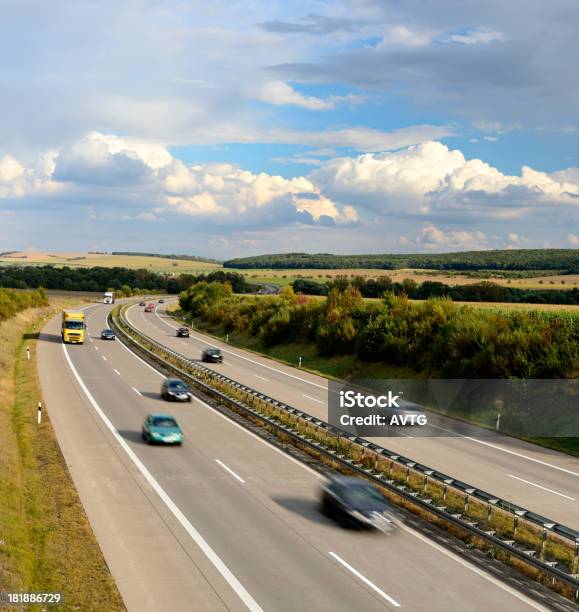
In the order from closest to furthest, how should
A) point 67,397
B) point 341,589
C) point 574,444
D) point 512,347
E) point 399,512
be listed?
1. point 341,589
2. point 399,512
3. point 574,444
4. point 67,397
5. point 512,347

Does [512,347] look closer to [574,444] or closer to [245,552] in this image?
[574,444]

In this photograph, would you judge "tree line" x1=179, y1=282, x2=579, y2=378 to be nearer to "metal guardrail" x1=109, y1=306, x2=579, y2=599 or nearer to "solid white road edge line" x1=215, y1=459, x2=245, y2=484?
"metal guardrail" x1=109, y1=306, x2=579, y2=599

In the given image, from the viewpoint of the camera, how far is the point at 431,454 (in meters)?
27.4

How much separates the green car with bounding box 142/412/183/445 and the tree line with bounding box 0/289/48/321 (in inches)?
2010

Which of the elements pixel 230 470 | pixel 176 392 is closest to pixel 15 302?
pixel 176 392

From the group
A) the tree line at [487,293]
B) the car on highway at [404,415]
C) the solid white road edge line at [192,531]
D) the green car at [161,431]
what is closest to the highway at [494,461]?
the car on highway at [404,415]

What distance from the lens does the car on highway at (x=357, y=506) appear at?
1711 centimetres

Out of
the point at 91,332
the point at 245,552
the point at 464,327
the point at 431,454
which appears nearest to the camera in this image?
the point at 245,552

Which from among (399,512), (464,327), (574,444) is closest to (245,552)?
(399,512)

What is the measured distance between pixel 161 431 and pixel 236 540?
1044cm

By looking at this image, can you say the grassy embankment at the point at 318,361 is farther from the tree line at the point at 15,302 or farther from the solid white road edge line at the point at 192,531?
the solid white road edge line at the point at 192,531

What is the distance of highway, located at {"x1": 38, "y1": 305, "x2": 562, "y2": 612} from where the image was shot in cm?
1323

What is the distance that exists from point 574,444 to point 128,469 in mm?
19841

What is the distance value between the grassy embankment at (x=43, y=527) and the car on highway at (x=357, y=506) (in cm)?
622
